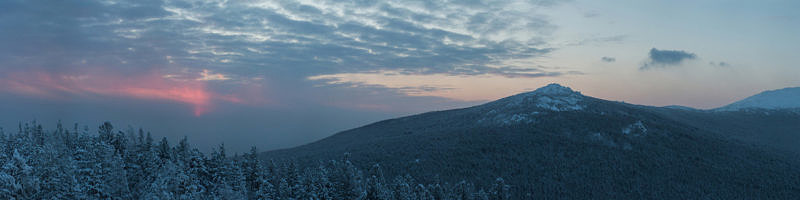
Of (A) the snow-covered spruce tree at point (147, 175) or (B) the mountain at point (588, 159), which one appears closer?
(A) the snow-covered spruce tree at point (147, 175)

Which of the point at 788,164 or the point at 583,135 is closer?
the point at 788,164

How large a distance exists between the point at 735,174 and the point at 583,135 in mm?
37945

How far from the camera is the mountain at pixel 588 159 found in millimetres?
90312

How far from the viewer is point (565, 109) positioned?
149750 millimetres

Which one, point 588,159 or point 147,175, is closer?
point 147,175

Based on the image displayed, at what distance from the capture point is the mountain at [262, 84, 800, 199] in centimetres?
9031

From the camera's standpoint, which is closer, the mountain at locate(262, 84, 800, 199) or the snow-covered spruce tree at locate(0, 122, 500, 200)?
the snow-covered spruce tree at locate(0, 122, 500, 200)

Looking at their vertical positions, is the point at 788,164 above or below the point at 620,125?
below

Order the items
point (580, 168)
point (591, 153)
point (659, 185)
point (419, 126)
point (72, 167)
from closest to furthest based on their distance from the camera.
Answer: point (72, 167) < point (659, 185) < point (580, 168) < point (591, 153) < point (419, 126)

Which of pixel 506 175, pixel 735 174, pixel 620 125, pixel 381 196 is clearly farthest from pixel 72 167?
pixel 620 125

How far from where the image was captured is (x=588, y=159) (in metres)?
107

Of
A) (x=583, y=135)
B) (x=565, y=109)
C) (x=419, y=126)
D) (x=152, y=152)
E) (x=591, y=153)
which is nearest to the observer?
(x=152, y=152)

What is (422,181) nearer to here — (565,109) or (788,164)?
(565,109)

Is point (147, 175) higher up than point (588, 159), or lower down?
higher up
